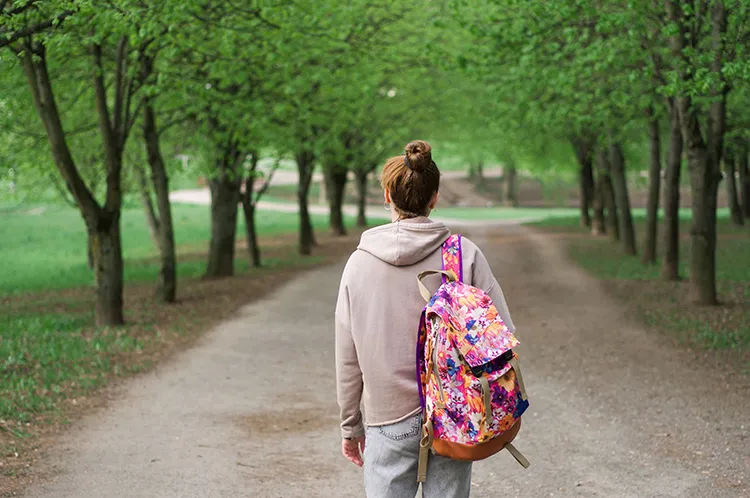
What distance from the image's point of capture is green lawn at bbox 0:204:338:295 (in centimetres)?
2362

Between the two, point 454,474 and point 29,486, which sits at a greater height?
point 454,474

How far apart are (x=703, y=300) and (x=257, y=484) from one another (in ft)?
33.2

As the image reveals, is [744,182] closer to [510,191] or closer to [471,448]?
[510,191]

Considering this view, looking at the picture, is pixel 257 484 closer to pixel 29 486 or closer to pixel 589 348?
pixel 29 486

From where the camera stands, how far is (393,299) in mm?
3264

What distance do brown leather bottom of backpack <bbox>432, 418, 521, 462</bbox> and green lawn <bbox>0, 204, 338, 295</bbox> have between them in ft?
64.1

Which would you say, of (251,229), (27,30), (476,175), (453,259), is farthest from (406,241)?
(476,175)

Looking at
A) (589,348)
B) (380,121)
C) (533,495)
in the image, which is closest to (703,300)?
(589,348)

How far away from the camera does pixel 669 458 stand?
21.4 ft

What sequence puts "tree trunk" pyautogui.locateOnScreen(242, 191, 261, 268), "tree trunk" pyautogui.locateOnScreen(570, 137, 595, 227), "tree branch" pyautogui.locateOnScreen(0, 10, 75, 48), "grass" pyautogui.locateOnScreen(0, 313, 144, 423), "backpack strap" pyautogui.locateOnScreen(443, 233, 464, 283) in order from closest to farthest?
"backpack strap" pyautogui.locateOnScreen(443, 233, 464, 283), "grass" pyautogui.locateOnScreen(0, 313, 144, 423), "tree branch" pyautogui.locateOnScreen(0, 10, 75, 48), "tree trunk" pyautogui.locateOnScreen(242, 191, 261, 268), "tree trunk" pyautogui.locateOnScreen(570, 137, 595, 227)

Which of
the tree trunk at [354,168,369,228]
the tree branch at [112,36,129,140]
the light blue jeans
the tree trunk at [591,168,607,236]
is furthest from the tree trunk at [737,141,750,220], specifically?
the light blue jeans

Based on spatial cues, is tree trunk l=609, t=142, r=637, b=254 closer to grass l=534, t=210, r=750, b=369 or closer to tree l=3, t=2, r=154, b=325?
grass l=534, t=210, r=750, b=369

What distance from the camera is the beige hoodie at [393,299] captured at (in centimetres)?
323

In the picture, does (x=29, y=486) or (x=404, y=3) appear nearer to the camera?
(x=29, y=486)
